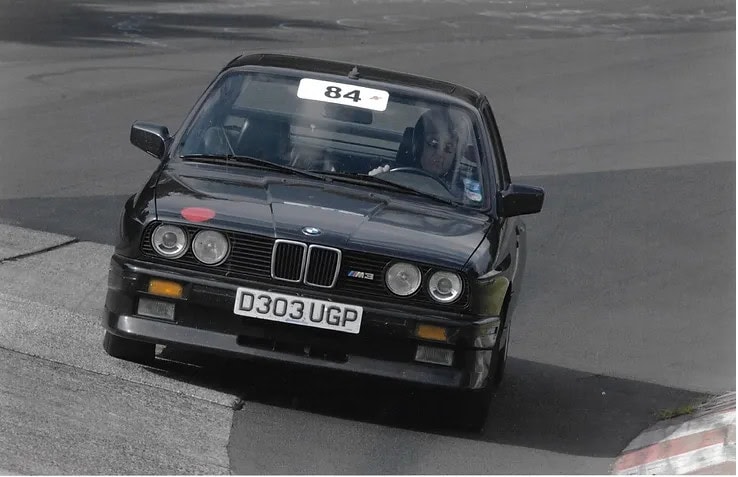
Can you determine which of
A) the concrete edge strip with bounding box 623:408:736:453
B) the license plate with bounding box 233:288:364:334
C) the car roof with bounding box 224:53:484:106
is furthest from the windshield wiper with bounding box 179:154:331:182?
the concrete edge strip with bounding box 623:408:736:453

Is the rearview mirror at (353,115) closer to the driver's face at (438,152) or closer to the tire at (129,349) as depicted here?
the driver's face at (438,152)

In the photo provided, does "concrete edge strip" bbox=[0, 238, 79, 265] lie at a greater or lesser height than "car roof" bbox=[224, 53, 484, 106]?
lesser

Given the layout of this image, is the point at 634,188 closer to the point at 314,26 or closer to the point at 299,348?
the point at 299,348

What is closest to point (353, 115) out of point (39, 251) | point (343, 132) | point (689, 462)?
point (343, 132)

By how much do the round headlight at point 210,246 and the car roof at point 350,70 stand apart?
5.48ft

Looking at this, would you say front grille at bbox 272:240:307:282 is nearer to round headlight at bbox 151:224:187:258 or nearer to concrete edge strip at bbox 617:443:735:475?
round headlight at bbox 151:224:187:258

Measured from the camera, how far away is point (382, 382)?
7.13 metres

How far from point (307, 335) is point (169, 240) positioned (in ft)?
2.45

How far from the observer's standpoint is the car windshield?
8.09 meters

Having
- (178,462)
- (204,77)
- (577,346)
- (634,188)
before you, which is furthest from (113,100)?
(178,462)

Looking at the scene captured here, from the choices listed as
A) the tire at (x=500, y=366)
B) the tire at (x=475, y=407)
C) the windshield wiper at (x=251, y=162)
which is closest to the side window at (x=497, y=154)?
the tire at (x=500, y=366)

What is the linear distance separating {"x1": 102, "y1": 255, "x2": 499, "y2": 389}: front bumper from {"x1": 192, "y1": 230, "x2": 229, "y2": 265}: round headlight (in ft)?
0.27

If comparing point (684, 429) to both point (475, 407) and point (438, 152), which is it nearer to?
point (475, 407)

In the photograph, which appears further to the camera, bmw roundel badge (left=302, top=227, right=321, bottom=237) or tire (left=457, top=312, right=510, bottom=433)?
tire (left=457, top=312, right=510, bottom=433)
